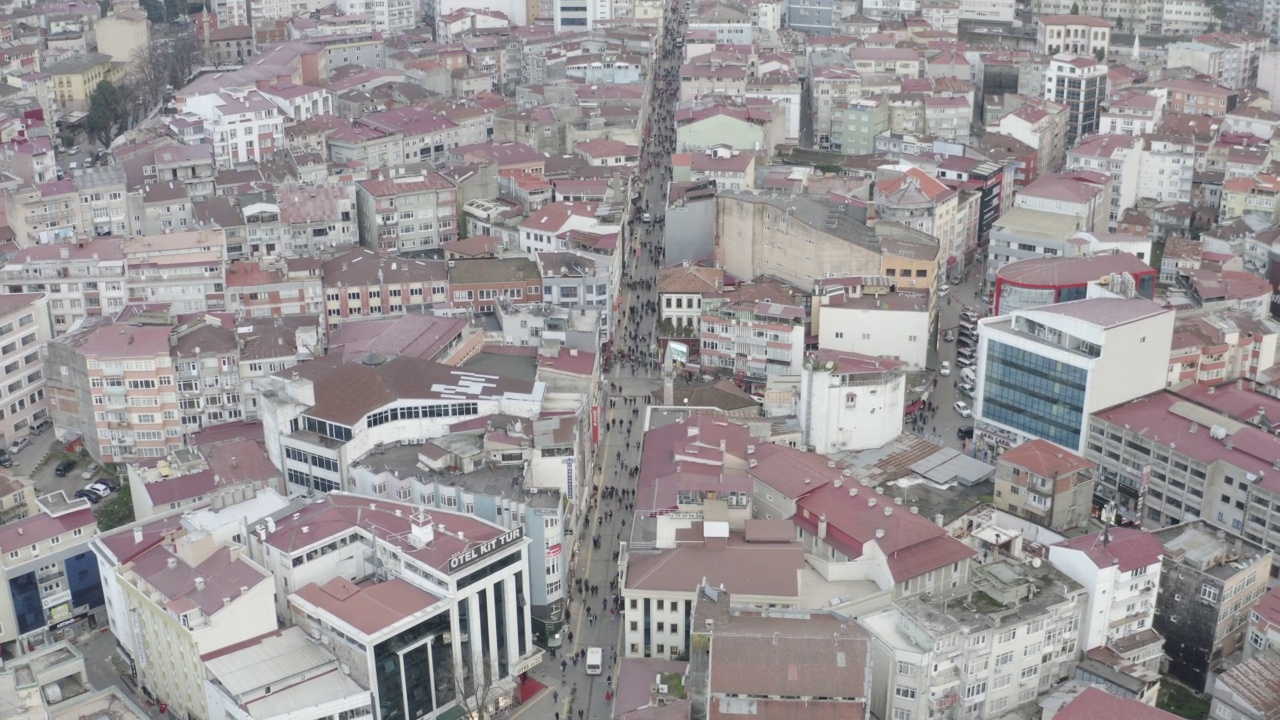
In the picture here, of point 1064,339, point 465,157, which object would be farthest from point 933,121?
point 1064,339

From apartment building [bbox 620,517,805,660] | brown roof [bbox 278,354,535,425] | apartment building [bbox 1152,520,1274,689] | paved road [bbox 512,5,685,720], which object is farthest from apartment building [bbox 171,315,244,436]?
apartment building [bbox 1152,520,1274,689]

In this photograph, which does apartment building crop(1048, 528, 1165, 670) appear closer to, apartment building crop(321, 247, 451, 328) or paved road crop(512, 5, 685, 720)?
paved road crop(512, 5, 685, 720)

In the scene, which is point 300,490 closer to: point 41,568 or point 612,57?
point 41,568

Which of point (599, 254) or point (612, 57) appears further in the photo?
point (612, 57)

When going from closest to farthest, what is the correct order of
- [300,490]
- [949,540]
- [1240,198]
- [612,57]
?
[949,540] → [300,490] → [1240,198] → [612,57]

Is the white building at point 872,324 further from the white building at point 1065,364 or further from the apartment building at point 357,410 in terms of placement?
the apartment building at point 357,410

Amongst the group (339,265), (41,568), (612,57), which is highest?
(612,57)
